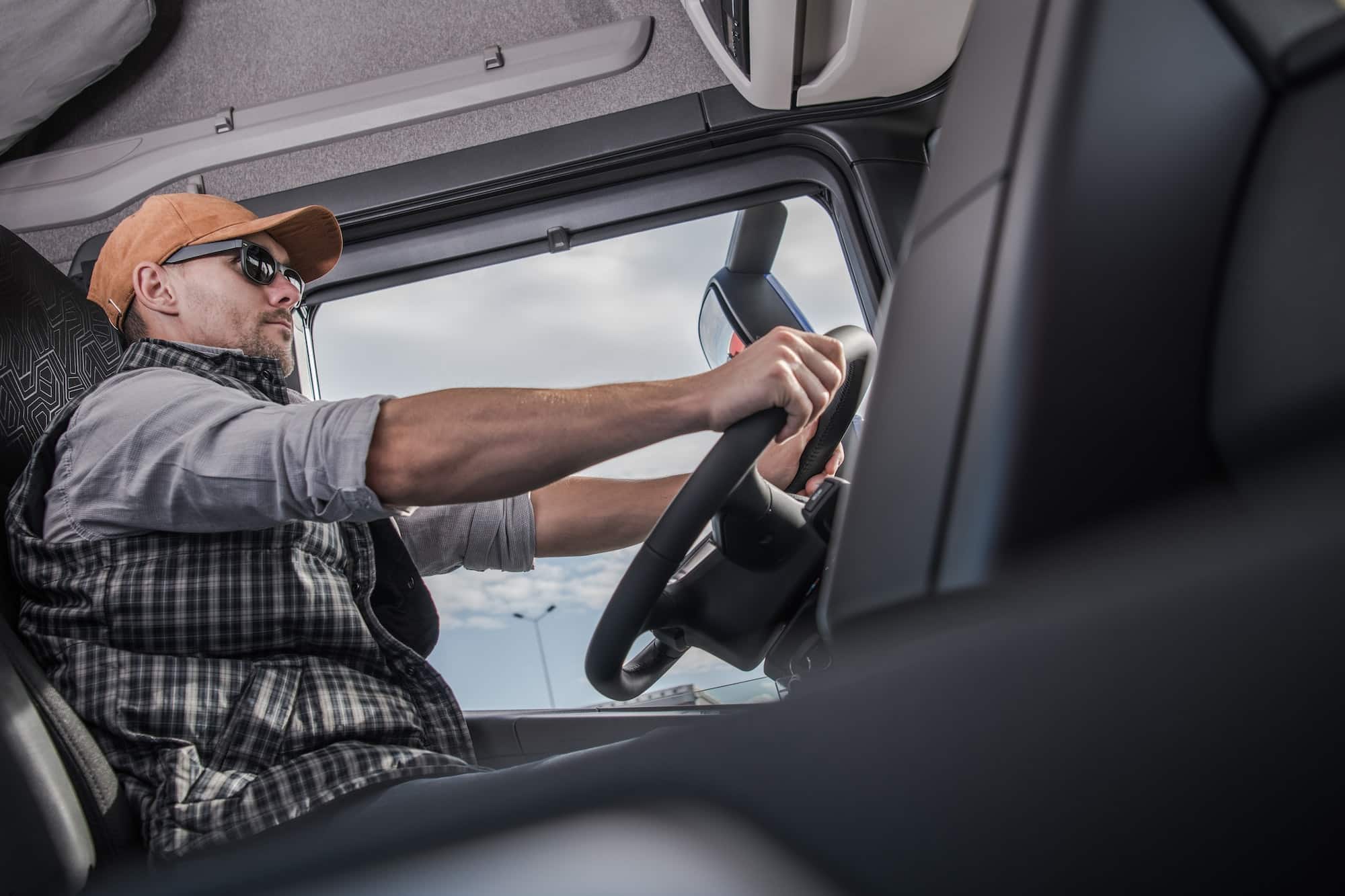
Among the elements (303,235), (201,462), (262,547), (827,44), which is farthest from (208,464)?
(827,44)

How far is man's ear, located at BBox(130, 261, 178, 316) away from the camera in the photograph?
4.76ft

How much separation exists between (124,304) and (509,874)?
5.34 ft

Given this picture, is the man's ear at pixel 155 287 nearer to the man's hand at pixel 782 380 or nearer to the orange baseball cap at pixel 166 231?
the orange baseball cap at pixel 166 231

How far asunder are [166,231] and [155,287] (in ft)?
0.31

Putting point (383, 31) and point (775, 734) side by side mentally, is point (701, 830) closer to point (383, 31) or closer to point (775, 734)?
point (775, 734)

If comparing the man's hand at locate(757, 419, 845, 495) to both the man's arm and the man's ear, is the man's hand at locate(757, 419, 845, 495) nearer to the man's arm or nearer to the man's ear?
the man's arm

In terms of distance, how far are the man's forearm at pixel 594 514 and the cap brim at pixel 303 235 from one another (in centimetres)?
60

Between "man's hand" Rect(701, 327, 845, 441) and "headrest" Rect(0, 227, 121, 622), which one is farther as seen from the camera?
"headrest" Rect(0, 227, 121, 622)

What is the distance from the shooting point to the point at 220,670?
104 centimetres

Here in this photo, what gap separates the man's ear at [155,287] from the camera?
1452 millimetres

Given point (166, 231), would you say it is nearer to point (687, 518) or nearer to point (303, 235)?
point (303, 235)

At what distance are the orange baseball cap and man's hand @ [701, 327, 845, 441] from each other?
0.99 meters

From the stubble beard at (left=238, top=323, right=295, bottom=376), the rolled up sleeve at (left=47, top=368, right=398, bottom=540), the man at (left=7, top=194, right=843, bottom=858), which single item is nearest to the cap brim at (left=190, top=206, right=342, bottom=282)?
the stubble beard at (left=238, top=323, right=295, bottom=376)

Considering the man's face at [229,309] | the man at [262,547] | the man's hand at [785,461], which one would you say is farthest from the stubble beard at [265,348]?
the man's hand at [785,461]
